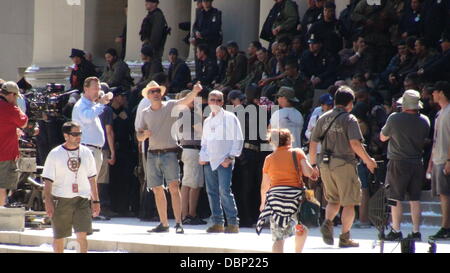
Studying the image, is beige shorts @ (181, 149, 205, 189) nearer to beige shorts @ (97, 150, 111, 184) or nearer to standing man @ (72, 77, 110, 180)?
standing man @ (72, 77, 110, 180)

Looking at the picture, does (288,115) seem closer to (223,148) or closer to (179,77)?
(223,148)

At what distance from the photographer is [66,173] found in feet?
47.0

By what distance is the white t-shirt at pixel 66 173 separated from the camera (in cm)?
1431

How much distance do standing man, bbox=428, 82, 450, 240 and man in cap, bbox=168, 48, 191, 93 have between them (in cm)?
694

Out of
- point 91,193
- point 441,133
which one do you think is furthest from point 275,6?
point 91,193

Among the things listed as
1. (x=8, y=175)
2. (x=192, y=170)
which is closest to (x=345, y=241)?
(x=192, y=170)

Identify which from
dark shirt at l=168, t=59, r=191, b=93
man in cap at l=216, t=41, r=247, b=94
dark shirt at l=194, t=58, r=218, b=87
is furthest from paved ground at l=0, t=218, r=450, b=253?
dark shirt at l=194, t=58, r=218, b=87

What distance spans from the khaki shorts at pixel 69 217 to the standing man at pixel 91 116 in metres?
3.70

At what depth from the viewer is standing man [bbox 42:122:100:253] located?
1429 centimetres

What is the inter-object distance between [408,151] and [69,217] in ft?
15.4

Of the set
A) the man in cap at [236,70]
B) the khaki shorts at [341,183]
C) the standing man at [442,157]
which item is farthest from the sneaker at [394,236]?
the man in cap at [236,70]

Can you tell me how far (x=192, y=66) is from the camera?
25141 mm

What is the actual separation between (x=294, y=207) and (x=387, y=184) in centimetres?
294

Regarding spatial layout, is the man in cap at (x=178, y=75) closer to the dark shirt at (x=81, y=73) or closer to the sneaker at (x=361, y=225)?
the dark shirt at (x=81, y=73)
